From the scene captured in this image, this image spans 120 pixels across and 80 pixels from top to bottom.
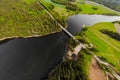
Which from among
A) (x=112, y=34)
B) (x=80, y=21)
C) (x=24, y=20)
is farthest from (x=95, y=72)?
(x=80, y=21)

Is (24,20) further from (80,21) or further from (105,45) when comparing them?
(80,21)

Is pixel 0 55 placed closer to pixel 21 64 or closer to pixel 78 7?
pixel 21 64

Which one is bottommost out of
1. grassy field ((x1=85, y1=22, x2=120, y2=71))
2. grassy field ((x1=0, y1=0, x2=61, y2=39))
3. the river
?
the river

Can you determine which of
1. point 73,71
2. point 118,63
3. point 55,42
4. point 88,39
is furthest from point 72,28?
point 73,71

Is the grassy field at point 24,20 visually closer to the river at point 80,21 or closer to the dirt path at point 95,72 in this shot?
the river at point 80,21

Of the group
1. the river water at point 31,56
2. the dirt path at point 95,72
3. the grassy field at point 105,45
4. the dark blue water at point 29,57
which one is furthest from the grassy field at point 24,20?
the dirt path at point 95,72

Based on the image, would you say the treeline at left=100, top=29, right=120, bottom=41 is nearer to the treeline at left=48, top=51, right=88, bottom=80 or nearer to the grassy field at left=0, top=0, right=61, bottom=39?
the grassy field at left=0, top=0, right=61, bottom=39

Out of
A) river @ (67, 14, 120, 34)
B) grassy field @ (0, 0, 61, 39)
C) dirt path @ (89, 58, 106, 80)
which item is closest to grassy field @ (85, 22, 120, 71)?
river @ (67, 14, 120, 34)
